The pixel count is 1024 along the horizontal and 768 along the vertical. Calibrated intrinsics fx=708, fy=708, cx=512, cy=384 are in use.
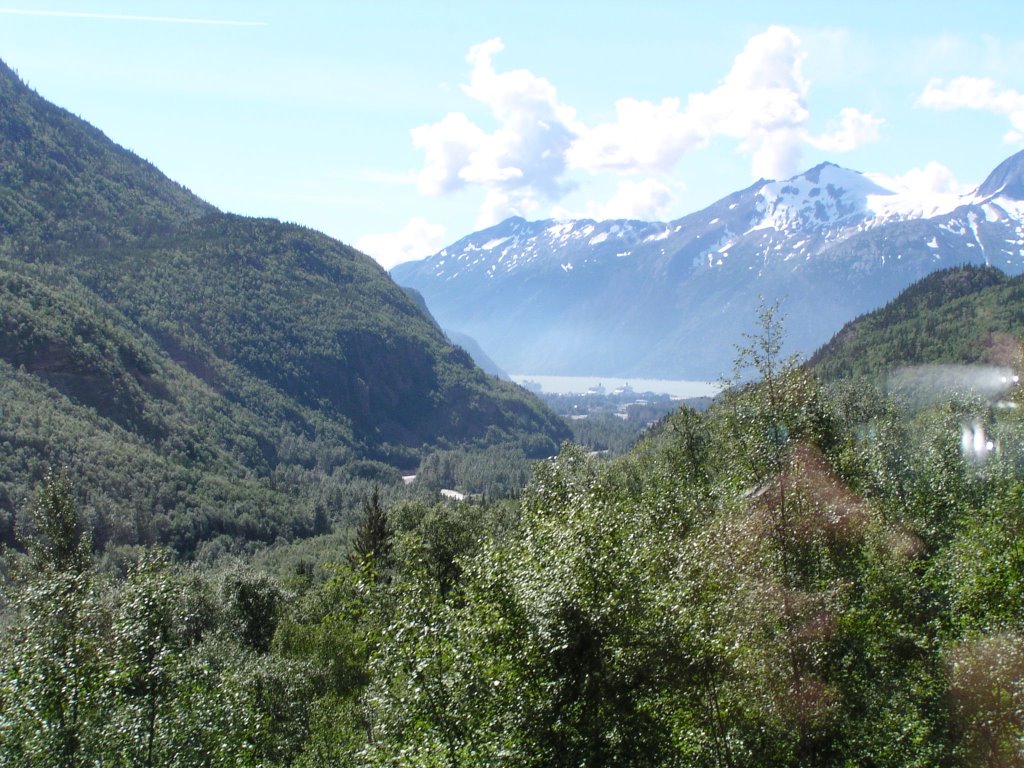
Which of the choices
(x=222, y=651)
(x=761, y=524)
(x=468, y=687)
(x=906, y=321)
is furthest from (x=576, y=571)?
(x=906, y=321)

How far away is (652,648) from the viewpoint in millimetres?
16188

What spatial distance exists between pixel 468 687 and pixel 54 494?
155ft

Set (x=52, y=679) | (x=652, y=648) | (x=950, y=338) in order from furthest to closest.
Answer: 1. (x=950, y=338)
2. (x=52, y=679)
3. (x=652, y=648)

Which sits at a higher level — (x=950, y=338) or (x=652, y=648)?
(x=950, y=338)

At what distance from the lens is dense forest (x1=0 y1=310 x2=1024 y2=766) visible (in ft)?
52.5

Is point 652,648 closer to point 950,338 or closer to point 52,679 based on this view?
point 52,679

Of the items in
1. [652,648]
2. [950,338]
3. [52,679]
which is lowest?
[52,679]

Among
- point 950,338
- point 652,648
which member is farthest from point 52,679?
point 950,338

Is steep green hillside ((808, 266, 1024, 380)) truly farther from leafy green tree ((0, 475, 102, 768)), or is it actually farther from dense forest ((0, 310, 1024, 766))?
leafy green tree ((0, 475, 102, 768))

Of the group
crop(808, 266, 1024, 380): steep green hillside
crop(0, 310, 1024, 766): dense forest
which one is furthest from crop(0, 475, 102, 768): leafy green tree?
crop(808, 266, 1024, 380): steep green hillside

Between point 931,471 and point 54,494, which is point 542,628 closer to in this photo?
point 931,471

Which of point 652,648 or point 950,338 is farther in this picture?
point 950,338

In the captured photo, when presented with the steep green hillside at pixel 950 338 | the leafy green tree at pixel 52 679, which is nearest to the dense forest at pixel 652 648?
the leafy green tree at pixel 52 679

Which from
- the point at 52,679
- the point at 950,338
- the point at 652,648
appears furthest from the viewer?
the point at 950,338
